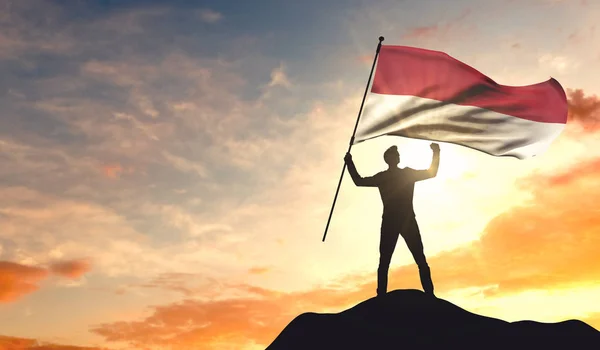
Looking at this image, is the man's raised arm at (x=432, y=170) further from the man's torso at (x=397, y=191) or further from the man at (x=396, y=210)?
the man's torso at (x=397, y=191)

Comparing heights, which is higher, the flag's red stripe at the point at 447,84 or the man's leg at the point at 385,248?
the flag's red stripe at the point at 447,84

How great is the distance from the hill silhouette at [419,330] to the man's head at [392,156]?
3.03 meters

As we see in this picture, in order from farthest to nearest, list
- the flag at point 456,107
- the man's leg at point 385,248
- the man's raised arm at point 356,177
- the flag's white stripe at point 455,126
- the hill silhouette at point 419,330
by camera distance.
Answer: the flag at point 456,107 < the flag's white stripe at point 455,126 < the man's raised arm at point 356,177 < the man's leg at point 385,248 < the hill silhouette at point 419,330

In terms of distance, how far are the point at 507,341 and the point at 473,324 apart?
783mm

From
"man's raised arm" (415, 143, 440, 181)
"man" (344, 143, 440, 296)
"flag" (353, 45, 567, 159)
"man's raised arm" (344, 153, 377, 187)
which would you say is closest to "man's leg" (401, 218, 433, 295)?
"man" (344, 143, 440, 296)

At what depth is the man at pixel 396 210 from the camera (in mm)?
14484

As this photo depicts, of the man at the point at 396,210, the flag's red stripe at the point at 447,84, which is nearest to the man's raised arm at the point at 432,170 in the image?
the man at the point at 396,210

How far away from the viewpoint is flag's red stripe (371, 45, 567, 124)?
597 inches

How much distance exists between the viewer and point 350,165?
48.2 ft

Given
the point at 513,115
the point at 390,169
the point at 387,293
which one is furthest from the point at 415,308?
the point at 513,115

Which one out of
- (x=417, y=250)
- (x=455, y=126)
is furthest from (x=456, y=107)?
(x=417, y=250)

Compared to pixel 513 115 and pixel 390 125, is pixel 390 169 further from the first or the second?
pixel 513 115

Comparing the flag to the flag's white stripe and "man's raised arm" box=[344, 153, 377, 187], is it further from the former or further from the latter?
"man's raised arm" box=[344, 153, 377, 187]

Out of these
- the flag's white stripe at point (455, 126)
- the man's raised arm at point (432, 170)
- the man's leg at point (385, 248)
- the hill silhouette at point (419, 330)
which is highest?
the flag's white stripe at point (455, 126)
